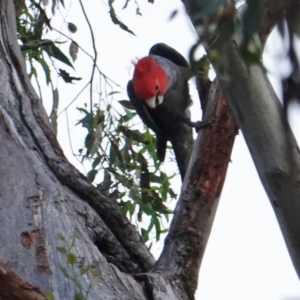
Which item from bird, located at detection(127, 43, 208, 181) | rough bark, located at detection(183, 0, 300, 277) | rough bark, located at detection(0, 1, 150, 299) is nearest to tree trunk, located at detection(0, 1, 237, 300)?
rough bark, located at detection(0, 1, 150, 299)

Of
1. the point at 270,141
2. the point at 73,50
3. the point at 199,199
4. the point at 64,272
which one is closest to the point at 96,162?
the point at 73,50

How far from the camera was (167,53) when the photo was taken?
2684mm

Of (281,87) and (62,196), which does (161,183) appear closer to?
(62,196)

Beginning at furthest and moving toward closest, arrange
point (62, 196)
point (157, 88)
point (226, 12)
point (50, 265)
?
point (157, 88)
point (62, 196)
point (50, 265)
point (226, 12)

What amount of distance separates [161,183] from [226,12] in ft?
6.52

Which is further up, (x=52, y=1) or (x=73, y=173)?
(x=52, y=1)

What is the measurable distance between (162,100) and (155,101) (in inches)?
1.2

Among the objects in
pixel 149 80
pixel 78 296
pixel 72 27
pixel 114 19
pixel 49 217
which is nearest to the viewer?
pixel 78 296

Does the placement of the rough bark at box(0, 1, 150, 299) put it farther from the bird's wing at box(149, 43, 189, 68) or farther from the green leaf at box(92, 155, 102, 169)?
the bird's wing at box(149, 43, 189, 68)

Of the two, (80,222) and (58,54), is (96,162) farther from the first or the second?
(80,222)

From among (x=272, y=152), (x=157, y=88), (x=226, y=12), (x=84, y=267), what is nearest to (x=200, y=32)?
(x=226, y=12)

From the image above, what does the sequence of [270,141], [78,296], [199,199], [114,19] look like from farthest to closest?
1. [114,19]
2. [199,199]
3. [78,296]
4. [270,141]

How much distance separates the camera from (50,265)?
1363mm

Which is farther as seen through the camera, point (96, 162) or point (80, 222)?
point (96, 162)
